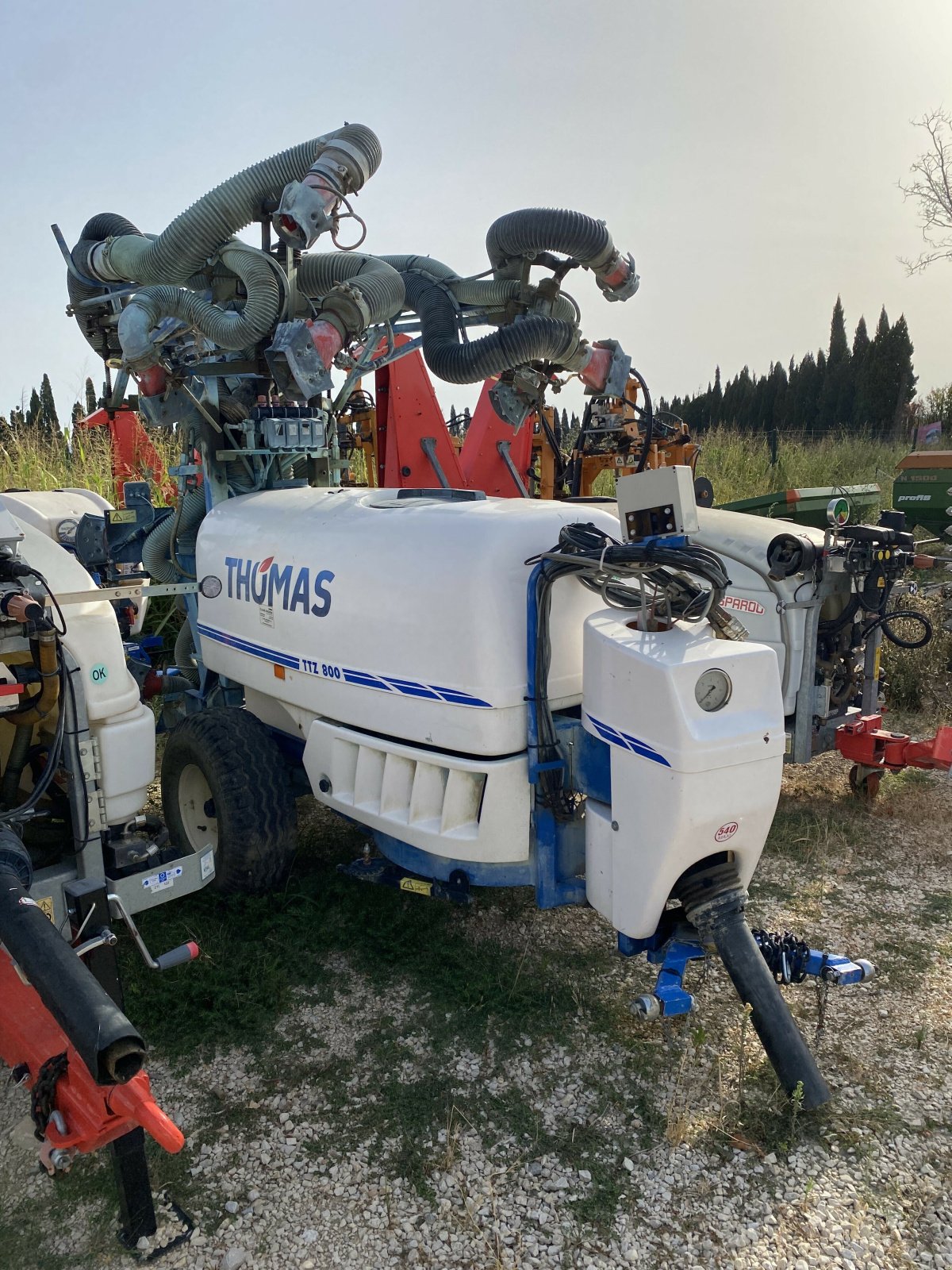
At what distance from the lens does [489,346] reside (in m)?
4.35

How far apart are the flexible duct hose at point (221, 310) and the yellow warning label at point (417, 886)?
2.56 metres

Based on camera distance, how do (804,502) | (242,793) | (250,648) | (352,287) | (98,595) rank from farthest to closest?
(804,502) → (352,287) → (250,648) → (242,793) → (98,595)

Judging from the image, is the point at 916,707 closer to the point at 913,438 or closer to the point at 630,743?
the point at 630,743

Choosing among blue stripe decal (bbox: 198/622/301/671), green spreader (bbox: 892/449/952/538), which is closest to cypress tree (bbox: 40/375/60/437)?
blue stripe decal (bbox: 198/622/301/671)

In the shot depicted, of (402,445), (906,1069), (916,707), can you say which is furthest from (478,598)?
(916,707)

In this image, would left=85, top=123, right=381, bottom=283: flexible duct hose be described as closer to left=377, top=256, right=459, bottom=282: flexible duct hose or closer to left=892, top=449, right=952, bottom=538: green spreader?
left=377, top=256, right=459, bottom=282: flexible duct hose

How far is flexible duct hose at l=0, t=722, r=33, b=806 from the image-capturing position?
9.96 ft

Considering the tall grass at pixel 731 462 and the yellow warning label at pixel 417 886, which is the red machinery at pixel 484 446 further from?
the yellow warning label at pixel 417 886

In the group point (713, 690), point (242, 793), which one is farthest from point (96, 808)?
point (713, 690)

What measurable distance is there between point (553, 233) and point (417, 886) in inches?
125

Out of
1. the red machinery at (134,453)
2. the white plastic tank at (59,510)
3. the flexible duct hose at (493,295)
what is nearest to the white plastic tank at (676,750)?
the flexible duct hose at (493,295)

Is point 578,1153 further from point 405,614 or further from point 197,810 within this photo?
point 197,810

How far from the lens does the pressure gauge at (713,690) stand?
259 cm

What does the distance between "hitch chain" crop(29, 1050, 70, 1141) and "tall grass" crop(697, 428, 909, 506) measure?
40.2ft
